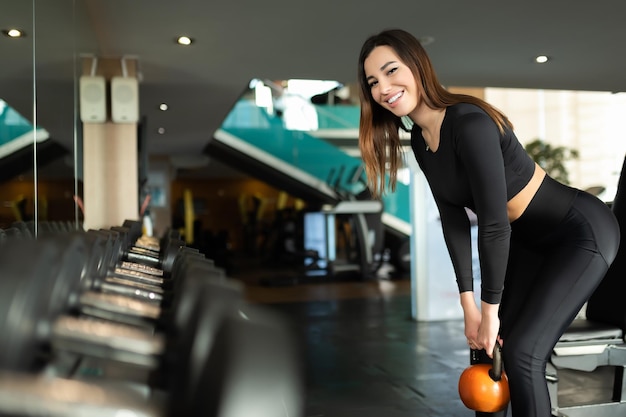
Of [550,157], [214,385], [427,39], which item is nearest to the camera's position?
[214,385]

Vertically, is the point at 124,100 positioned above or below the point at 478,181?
above

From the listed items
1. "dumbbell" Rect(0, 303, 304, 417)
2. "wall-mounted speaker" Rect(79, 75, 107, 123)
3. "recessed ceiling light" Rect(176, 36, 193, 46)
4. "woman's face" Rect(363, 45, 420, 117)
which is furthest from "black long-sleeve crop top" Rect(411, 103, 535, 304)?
"wall-mounted speaker" Rect(79, 75, 107, 123)

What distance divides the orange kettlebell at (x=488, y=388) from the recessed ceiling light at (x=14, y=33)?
5.56 feet

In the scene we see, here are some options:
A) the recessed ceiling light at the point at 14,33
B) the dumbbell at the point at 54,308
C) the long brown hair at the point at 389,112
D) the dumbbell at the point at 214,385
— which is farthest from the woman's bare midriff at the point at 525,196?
the recessed ceiling light at the point at 14,33

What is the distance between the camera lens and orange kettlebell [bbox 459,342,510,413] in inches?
66.1

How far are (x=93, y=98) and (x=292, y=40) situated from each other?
172 centimetres

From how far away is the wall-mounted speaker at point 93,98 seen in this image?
4.72 metres

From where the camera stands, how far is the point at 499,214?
1.53 meters

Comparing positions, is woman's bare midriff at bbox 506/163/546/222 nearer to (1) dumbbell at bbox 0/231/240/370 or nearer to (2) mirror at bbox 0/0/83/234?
(1) dumbbell at bbox 0/231/240/370

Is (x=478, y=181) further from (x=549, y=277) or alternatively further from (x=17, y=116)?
(x=17, y=116)

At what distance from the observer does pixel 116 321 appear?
934mm

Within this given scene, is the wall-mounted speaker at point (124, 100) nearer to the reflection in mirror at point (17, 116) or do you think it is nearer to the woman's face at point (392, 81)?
the reflection in mirror at point (17, 116)

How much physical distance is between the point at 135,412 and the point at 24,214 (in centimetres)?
157

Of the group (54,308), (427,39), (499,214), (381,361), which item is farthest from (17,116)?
(427,39)
